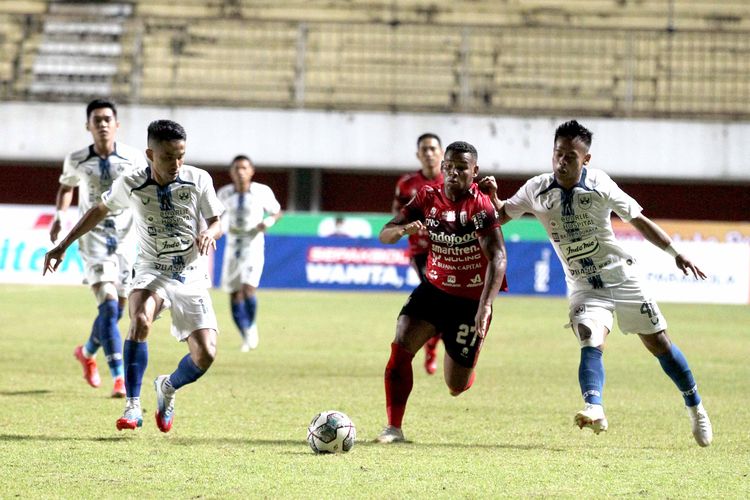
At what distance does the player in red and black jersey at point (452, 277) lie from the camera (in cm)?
771

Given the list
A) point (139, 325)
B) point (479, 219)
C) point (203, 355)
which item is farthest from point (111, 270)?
point (479, 219)

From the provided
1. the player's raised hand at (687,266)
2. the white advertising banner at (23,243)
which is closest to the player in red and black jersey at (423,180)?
the player's raised hand at (687,266)

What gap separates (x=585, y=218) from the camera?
25.0ft

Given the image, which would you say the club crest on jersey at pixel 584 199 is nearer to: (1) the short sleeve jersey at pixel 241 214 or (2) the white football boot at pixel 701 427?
(2) the white football boot at pixel 701 427

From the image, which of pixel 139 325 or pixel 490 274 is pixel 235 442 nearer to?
pixel 139 325

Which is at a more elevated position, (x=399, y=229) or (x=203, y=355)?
(x=399, y=229)

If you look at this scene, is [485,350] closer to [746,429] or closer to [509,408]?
[509,408]

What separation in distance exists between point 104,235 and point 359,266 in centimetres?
1346

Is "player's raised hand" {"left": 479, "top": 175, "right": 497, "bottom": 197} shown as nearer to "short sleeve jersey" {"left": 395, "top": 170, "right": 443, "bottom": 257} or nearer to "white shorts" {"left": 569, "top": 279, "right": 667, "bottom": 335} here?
"white shorts" {"left": 569, "top": 279, "right": 667, "bottom": 335}

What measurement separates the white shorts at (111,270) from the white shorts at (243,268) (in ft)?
13.2

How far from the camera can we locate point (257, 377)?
449 inches

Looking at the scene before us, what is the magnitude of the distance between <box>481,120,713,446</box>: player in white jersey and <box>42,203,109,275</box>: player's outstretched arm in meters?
2.47

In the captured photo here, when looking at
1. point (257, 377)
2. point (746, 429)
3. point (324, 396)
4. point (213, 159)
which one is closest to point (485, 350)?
point (257, 377)

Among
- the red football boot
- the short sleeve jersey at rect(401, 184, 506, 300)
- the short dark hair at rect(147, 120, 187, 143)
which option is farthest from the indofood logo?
the red football boot
